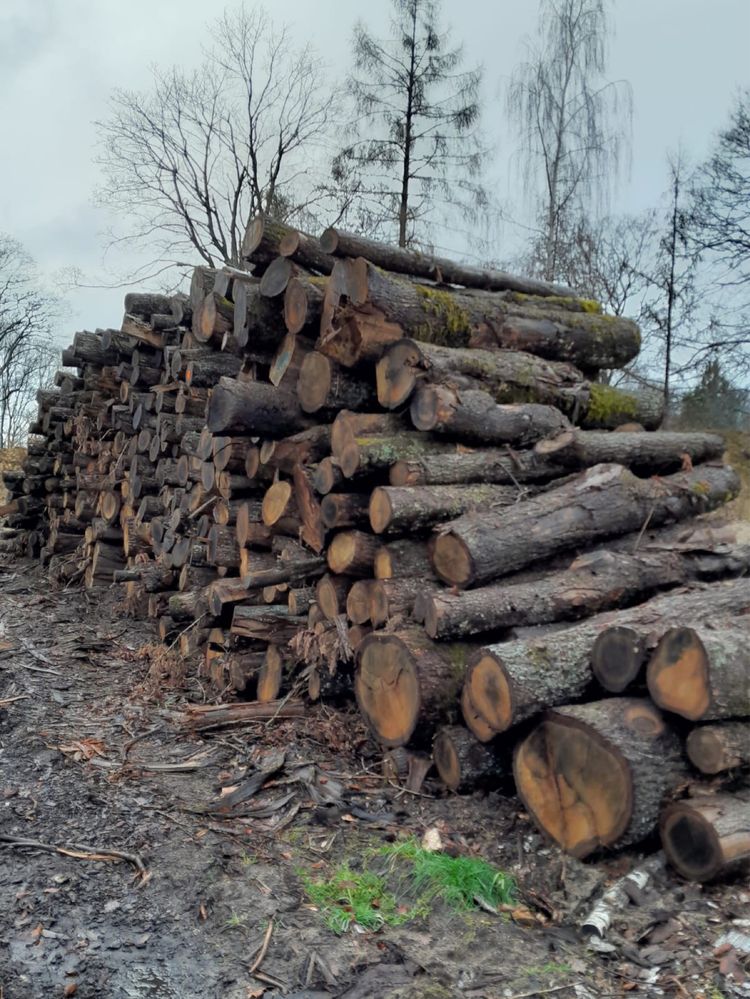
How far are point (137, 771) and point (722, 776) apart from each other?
285cm

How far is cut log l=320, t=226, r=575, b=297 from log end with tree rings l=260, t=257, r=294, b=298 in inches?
10.8

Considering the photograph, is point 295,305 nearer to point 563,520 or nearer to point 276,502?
point 276,502

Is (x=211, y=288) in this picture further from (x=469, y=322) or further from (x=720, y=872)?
(x=720, y=872)

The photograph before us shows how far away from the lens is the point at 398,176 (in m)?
15.8

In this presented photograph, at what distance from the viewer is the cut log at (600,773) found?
10.2ft

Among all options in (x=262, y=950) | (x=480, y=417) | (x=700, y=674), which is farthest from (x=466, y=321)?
(x=262, y=950)

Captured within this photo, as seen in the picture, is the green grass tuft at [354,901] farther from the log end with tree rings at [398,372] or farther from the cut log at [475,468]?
the log end with tree rings at [398,372]

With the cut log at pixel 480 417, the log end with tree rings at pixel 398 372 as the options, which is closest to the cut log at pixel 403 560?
the cut log at pixel 480 417

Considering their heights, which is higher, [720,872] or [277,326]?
[277,326]

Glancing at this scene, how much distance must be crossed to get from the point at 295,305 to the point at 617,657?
10.3 ft

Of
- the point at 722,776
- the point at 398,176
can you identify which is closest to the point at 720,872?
the point at 722,776

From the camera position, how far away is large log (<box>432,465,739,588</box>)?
4367 mm

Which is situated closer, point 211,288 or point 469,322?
point 469,322

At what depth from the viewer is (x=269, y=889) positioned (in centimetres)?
317
